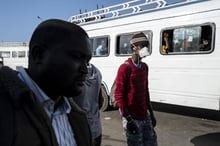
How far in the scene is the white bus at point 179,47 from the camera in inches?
251

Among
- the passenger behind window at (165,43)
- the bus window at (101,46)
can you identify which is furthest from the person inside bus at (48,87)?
the bus window at (101,46)

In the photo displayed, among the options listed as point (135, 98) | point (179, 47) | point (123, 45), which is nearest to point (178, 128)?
point (179, 47)

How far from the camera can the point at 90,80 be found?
3146 millimetres

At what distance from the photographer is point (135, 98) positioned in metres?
3.43

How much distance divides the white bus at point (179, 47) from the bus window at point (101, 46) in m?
0.37

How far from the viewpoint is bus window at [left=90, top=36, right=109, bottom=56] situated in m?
9.01

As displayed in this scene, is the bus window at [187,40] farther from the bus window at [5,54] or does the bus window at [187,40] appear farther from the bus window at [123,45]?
the bus window at [5,54]

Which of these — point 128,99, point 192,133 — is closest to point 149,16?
point 192,133

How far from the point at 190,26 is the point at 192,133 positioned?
8.07 feet

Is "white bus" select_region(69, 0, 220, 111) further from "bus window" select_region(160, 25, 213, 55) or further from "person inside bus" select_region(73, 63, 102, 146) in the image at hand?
"person inside bus" select_region(73, 63, 102, 146)

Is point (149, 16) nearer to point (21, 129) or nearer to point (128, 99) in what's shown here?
point (128, 99)

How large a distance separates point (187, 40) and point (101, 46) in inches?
127

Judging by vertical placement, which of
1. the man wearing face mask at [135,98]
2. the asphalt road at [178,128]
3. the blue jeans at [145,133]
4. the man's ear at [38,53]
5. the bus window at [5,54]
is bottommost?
the asphalt road at [178,128]

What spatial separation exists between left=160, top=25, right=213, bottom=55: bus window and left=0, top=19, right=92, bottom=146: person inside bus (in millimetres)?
5740
